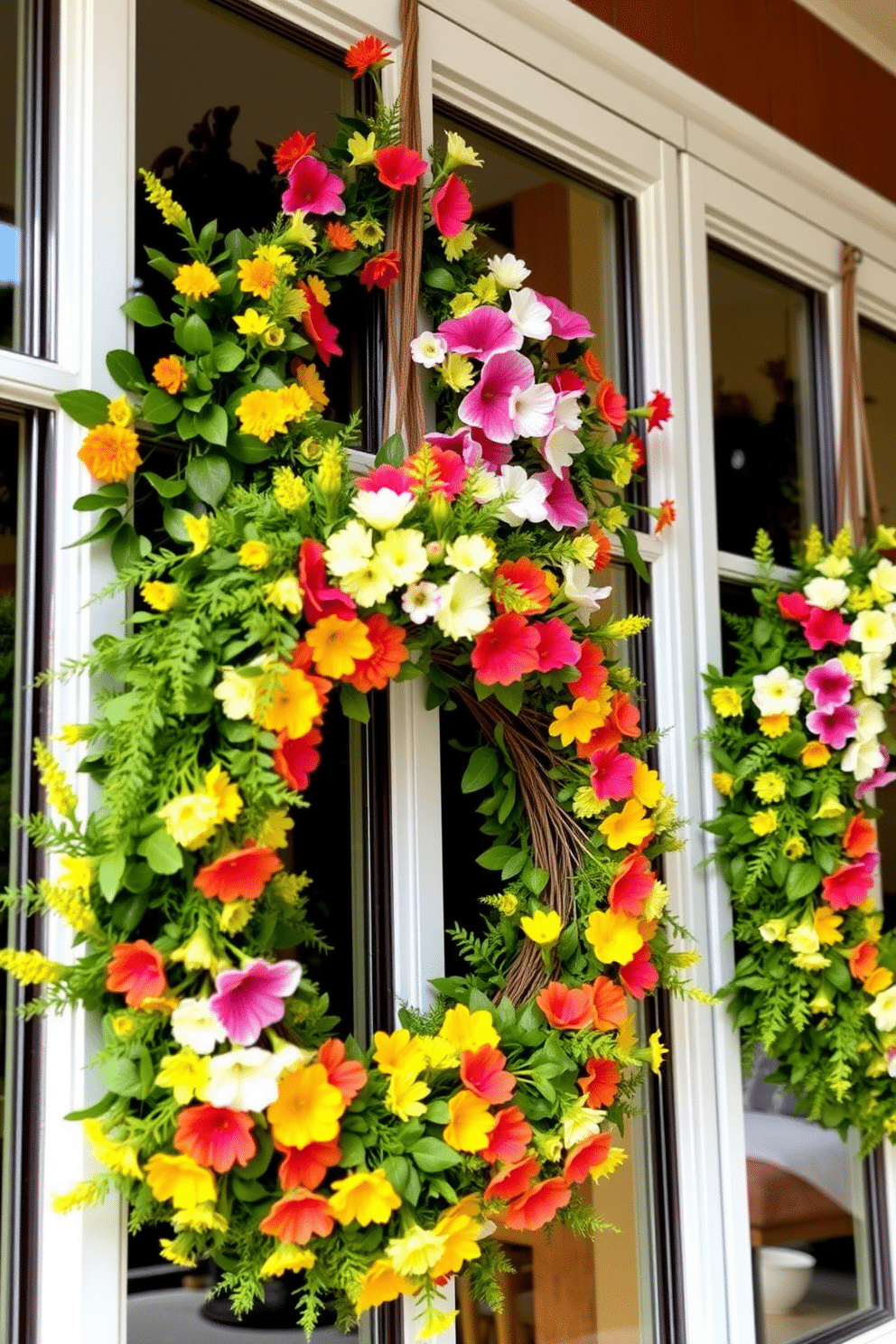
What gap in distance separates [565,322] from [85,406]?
2.02 feet

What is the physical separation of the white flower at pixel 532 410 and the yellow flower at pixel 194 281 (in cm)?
37

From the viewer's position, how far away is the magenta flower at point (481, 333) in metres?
1.52

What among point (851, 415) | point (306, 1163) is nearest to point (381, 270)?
point (306, 1163)

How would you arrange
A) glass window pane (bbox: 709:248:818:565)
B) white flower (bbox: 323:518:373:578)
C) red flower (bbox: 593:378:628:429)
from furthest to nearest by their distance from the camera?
glass window pane (bbox: 709:248:818:565)
red flower (bbox: 593:378:628:429)
white flower (bbox: 323:518:373:578)

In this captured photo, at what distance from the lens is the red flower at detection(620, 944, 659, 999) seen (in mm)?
1501

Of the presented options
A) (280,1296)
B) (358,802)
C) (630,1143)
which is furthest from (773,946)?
(280,1296)

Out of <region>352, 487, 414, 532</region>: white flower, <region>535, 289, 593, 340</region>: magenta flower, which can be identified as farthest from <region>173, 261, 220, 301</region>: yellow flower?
<region>535, 289, 593, 340</region>: magenta flower

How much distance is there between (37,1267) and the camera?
1217 millimetres

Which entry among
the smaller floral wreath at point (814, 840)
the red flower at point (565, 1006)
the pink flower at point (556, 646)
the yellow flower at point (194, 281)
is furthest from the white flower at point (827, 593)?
the yellow flower at point (194, 281)

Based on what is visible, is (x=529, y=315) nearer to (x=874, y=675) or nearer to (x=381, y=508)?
(x=381, y=508)

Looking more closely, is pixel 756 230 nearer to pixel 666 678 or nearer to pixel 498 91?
pixel 498 91

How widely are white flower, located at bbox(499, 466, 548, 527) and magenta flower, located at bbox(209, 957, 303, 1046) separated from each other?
541mm

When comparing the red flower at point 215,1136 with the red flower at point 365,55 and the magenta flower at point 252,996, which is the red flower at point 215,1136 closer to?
the magenta flower at point 252,996

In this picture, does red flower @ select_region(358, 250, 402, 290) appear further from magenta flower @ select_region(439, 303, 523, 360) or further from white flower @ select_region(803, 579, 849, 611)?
white flower @ select_region(803, 579, 849, 611)
